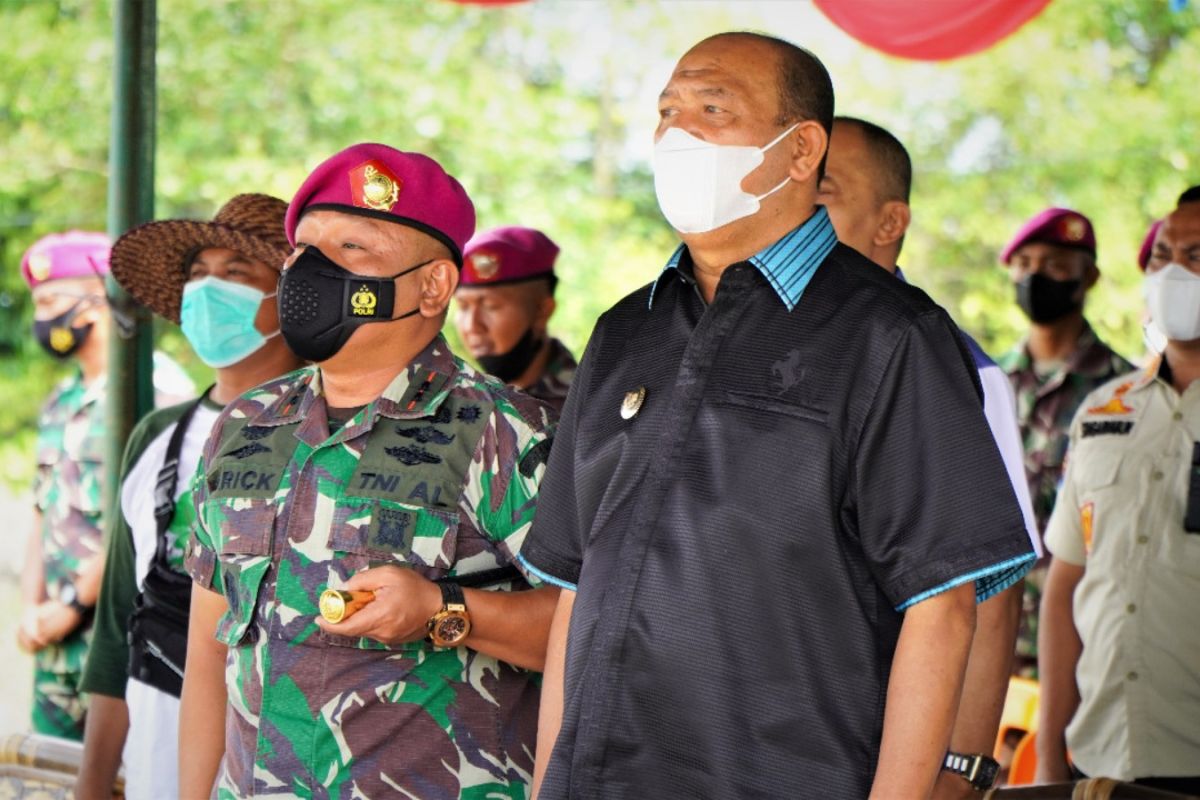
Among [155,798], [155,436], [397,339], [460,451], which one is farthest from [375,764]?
[155,436]

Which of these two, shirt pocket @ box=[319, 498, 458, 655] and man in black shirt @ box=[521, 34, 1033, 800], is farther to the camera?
Result: shirt pocket @ box=[319, 498, 458, 655]

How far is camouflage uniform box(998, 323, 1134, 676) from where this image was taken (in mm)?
5992

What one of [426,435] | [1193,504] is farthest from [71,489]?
[1193,504]

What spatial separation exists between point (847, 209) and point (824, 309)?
3.97 ft

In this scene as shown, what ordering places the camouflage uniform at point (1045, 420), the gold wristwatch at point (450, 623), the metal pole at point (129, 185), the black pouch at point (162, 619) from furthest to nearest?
1. the camouflage uniform at point (1045, 420)
2. the metal pole at point (129, 185)
3. the black pouch at point (162, 619)
4. the gold wristwatch at point (450, 623)

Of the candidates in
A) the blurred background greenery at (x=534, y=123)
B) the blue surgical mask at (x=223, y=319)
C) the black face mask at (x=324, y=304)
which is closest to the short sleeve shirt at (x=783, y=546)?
the black face mask at (x=324, y=304)

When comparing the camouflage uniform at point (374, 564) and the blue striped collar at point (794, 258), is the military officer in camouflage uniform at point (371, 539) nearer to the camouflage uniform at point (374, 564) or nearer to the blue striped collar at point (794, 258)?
the camouflage uniform at point (374, 564)

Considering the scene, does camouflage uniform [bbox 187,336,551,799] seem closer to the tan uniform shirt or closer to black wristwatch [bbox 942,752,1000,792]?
black wristwatch [bbox 942,752,1000,792]

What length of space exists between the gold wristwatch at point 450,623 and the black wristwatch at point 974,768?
83 centimetres

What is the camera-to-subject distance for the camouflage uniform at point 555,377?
6.04 meters

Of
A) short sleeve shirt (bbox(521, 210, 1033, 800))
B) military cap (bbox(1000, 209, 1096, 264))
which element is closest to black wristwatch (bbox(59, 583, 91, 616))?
short sleeve shirt (bbox(521, 210, 1033, 800))

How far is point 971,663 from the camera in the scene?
9.62 feet

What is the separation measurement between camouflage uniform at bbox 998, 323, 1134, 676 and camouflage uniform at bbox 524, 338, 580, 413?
177 cm

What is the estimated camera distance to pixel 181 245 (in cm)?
402
